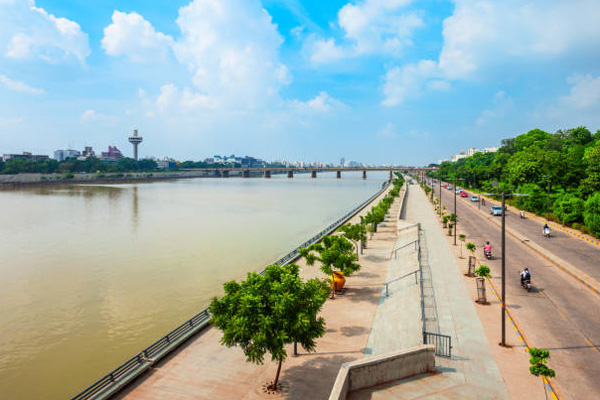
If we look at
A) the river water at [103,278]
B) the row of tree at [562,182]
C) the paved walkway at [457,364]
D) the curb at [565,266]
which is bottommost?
the river water at [103,278]

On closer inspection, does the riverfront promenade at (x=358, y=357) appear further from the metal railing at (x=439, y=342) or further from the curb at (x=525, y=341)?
the curb at (x=525, y=341)

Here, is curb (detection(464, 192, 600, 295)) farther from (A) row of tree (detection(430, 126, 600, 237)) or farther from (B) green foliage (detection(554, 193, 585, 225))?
(B) green foliage (detection(554, 193, 585, 225))

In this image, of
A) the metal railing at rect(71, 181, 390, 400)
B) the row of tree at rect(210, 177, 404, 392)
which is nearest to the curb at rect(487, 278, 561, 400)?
the row of tree at rect(210, 177, 404, 392)

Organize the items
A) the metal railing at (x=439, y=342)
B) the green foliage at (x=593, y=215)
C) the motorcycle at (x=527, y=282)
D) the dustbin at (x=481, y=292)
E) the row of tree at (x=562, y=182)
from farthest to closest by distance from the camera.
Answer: the row of tree at (x=562, y=182), the green foliage at (x=593, y=215), the motorcycle at (x=527, y=282), the dustbin at (x=481, y=292), the metal railing at (x=439, y=342)

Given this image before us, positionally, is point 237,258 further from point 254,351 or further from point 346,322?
point 254,351

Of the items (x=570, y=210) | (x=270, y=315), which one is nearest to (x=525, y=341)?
(x=270, y=315)

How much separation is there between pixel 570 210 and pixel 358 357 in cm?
4224

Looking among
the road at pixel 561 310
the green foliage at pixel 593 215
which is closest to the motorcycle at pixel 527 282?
the road at pixel 561 310

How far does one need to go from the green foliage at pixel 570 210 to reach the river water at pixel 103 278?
32091mm

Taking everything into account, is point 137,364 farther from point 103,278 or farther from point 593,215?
point 593,215

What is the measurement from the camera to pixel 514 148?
13088 centimetres

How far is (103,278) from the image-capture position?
3216 cm

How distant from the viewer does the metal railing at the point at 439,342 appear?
51.8 feet

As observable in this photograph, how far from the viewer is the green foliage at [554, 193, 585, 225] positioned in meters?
44.0
